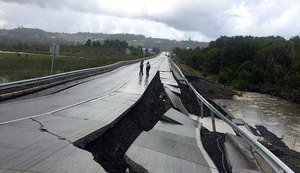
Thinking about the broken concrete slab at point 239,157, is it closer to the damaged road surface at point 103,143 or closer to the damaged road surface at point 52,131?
the damaged road surface at point 103,143

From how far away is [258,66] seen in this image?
80.4m

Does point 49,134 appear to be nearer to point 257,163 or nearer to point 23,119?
point 23,119

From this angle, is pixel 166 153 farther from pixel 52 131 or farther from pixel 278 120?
pixel 278 120

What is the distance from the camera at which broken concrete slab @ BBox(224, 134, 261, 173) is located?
9492 mm

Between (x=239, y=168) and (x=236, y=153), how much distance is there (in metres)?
2.06

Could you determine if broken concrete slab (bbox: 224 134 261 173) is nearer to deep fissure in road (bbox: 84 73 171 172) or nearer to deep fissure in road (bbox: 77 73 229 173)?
deep fissure in road (bbox: 77 73 229 173)

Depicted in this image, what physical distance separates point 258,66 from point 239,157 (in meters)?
→ 72.8


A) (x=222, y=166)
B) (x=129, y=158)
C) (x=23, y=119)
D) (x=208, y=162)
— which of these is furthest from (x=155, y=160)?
(x=23, y=119)

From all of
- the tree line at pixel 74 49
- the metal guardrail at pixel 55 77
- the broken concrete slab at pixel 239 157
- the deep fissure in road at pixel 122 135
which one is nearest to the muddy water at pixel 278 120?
the deep fissure in road at pixel 122 135

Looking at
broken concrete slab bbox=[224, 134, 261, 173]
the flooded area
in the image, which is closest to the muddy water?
broken concrete slab bbox=[224, 134, 261, 173]

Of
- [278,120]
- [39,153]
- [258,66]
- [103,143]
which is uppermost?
[39,153]

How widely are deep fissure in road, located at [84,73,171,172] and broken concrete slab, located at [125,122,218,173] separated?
585mm

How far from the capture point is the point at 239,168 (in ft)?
30.0

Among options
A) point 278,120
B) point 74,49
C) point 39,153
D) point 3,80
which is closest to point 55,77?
point 3,80
